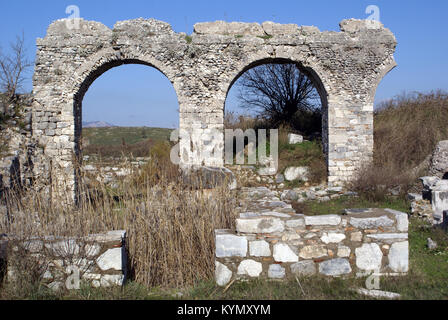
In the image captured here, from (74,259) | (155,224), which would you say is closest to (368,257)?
(155,224)

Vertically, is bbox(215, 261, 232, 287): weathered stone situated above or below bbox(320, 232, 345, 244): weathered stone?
below

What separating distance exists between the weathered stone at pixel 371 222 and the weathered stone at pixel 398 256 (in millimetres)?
230

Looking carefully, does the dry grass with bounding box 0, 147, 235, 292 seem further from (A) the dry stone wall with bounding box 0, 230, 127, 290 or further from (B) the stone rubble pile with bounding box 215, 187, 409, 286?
(B) the stone rubble pile with bounding box 215, 187, 409, 286

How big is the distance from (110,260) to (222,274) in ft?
3.59

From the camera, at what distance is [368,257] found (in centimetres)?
383

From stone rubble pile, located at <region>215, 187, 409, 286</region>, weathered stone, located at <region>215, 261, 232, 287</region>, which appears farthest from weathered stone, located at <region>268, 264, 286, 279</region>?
weathered stone, located at <region>215, 261, 232, 287</region>

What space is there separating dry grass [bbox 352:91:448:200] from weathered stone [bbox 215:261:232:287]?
20.7 feet

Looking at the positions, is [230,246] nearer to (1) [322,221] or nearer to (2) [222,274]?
(2) [222,274]

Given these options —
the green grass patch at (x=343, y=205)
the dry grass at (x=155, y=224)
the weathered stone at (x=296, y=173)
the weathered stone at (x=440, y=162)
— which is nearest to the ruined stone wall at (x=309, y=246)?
the dry grass at (x=155, y=224)

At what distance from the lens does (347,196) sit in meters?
9.68

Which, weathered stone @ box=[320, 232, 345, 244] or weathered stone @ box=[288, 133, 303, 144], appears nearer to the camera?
weathered stone @ box=[320, 232, 345, 244]

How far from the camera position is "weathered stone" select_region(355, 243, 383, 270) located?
→ 3.83 m

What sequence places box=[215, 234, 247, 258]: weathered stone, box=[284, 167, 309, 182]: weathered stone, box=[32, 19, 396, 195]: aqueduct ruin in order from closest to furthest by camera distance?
1. box=[215, 234, 247, 258]: weathered stone
2. box=[32, 19, 396, 195]: aqueduct ruin
3. box=[284, 167, 309, 182]: weathered stone

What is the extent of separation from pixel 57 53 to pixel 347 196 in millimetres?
8578
